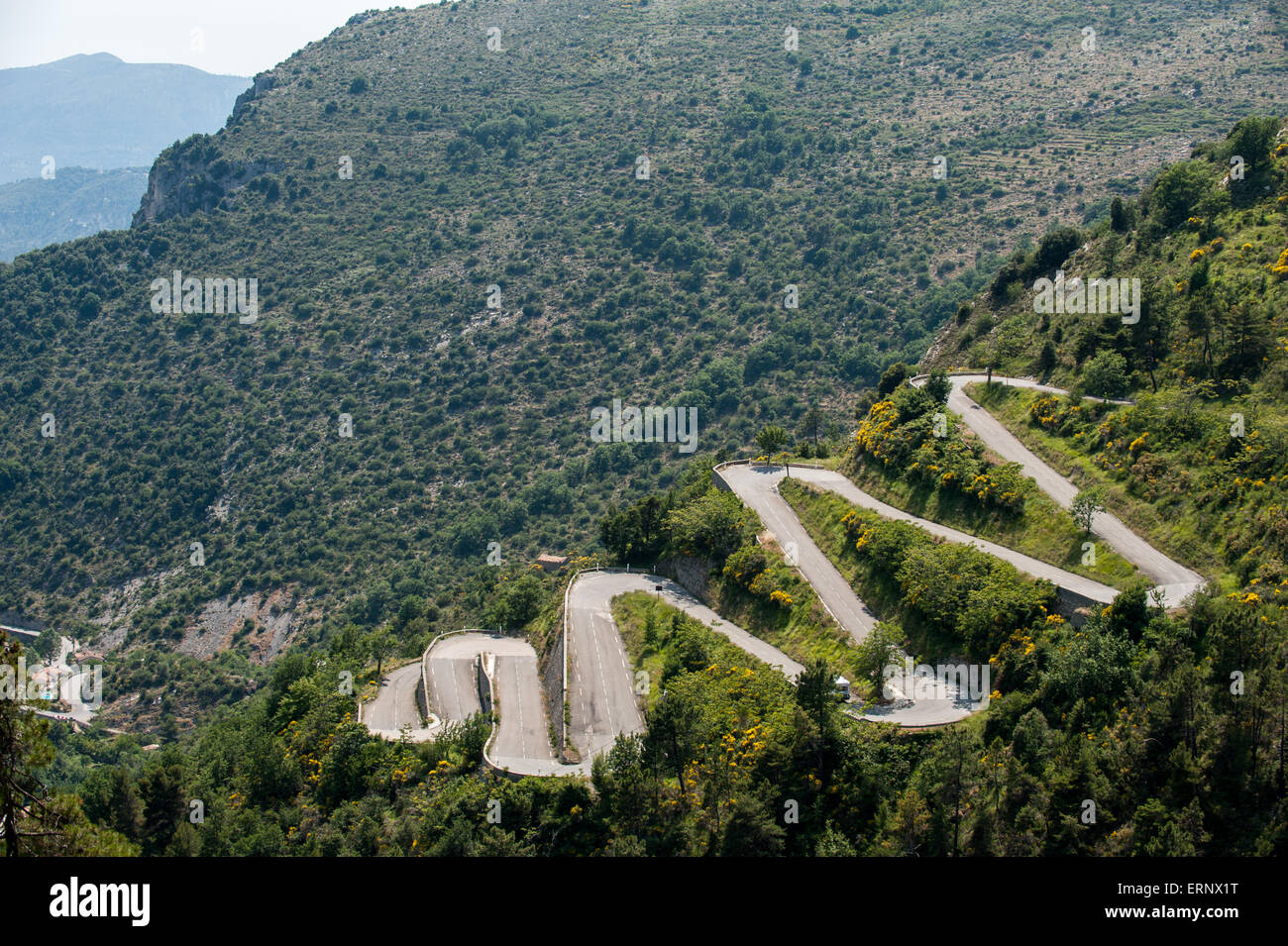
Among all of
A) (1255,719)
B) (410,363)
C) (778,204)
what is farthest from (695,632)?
(778,204)

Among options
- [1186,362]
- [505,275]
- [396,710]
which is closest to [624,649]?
[396,710]

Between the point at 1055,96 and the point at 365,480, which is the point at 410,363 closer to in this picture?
the point at 365,480

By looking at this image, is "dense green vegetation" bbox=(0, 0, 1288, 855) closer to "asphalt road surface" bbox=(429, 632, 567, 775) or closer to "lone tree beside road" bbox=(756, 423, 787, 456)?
"asphalt road surface" bbox=(429, 632, 567, 775)

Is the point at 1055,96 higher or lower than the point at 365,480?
higher

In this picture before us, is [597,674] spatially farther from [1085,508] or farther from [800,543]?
[1085,508]
